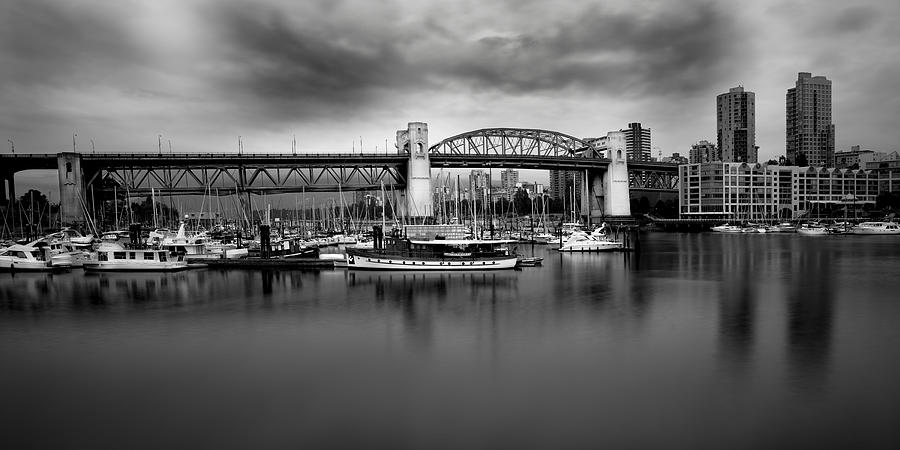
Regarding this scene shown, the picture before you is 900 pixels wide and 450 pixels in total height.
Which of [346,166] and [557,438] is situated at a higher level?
[346,166]

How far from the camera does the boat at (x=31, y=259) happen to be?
40062 millimetres

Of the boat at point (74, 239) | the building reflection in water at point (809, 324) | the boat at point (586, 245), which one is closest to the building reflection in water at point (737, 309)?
the building reflection in water at point (809, 324)

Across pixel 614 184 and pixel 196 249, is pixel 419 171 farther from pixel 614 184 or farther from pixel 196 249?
pixel 196 249

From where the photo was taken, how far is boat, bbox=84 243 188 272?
39344 mm

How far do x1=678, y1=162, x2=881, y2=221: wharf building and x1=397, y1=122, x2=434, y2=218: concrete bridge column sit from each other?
63487 mm

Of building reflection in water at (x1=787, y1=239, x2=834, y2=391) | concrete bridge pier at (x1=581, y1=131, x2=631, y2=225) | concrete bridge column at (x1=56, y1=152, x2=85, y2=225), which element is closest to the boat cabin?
concrete bridge column at (x1=56, y1=152, x2=85, y2=225)

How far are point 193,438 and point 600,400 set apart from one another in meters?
9.13

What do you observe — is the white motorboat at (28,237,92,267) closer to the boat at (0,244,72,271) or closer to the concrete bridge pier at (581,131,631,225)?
the boat at (0,244,72,271)

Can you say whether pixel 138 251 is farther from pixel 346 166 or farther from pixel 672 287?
pixel 346 166

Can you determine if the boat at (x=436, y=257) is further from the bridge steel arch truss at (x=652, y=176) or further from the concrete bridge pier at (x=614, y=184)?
the bridge steel arch truss at (x=652, y=176)

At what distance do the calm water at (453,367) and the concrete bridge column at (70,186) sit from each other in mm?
44707

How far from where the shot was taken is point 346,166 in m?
85.4

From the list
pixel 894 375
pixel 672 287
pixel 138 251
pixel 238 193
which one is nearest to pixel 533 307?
pixel 672 287

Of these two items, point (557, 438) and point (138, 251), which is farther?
point (138, 251)
